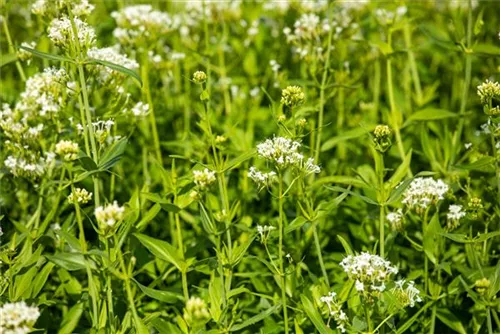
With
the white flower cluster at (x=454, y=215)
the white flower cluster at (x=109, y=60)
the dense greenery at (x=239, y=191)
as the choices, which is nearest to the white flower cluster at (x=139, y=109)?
the dense greenery at (x=239, y=191)

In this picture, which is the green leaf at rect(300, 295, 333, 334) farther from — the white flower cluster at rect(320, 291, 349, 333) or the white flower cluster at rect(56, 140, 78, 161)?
the white flower cluster at rect(56, 140, 78, 161)

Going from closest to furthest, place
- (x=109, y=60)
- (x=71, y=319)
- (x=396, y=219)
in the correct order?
(x=71, y=319) → (x=396, y=219) → (x=109, y=60)

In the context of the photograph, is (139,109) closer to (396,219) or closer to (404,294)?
(396,219)

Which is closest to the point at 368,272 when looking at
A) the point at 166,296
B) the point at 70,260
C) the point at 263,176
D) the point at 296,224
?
the point at 296,224

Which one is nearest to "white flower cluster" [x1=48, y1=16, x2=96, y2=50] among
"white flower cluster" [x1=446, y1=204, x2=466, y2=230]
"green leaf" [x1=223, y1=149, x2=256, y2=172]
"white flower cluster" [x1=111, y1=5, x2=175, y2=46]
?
"green leaf" [x1=223, y1=149, x2=256, y2=172]

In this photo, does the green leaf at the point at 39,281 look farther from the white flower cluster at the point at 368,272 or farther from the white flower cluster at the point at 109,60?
the white flower cluster at the point at 368,272

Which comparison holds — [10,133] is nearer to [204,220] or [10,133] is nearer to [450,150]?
[204,220]

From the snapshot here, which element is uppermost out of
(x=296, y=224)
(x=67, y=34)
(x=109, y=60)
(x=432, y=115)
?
(x=67, y=34)
